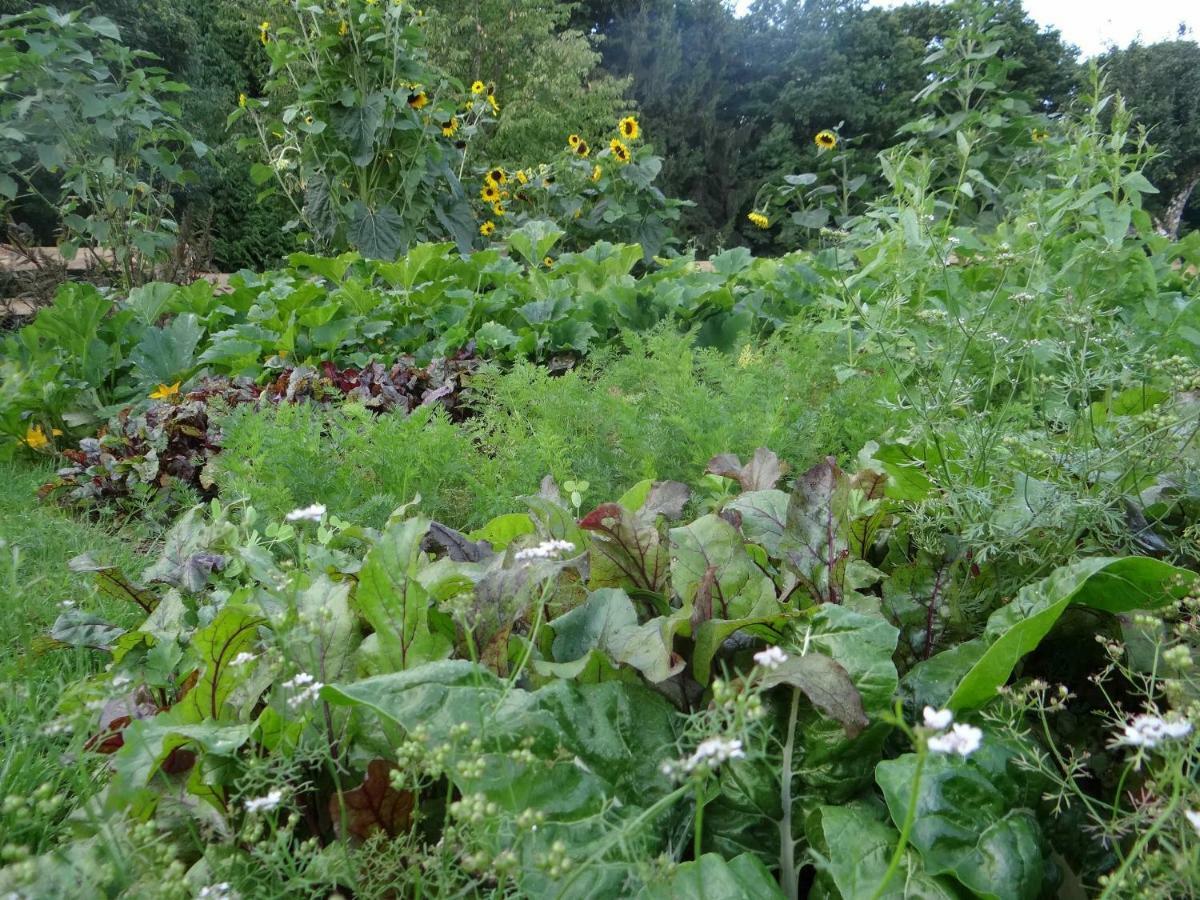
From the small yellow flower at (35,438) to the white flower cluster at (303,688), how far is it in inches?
141

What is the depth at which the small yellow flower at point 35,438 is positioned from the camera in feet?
12.8

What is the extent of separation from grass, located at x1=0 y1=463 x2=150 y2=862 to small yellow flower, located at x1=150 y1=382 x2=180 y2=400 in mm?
536

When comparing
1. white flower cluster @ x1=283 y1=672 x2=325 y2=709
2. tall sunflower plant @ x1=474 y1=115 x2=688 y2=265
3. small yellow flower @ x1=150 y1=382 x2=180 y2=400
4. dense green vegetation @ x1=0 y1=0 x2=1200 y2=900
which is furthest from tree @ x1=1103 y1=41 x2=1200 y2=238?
white flower cluster @ x1=283 y1=672 x2=325 y2=709

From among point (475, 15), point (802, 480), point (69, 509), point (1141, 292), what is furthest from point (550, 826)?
point (475, 15)

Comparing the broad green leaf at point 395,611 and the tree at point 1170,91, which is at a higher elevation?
the tree at point 1170,91

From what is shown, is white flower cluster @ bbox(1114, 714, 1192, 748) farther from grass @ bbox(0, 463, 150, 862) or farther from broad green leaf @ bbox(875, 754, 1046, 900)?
grass @ bbox(0, 463, 150, 862)

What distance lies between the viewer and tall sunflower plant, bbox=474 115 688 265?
24.3 ft

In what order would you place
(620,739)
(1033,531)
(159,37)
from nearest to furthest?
(620,739) → (1033,531) → (159,37)

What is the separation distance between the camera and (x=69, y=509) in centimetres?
316

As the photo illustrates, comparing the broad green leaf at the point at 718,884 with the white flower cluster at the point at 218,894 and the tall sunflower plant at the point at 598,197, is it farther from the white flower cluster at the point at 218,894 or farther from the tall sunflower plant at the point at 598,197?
the tall sunflower plant at the point at 598,197

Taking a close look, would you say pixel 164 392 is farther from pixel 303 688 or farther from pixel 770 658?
pixel 770 658

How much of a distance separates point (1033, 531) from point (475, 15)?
59.4 ft

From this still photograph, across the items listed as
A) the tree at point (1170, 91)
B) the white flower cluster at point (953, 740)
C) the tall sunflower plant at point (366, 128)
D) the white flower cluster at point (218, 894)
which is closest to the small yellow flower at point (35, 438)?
the tall sunflower plant at point (366, 128)

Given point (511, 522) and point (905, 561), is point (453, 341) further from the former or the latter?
point (905, 561)
